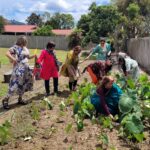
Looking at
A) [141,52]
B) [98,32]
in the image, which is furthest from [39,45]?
[141,52]

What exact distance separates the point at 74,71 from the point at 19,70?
1.94 m

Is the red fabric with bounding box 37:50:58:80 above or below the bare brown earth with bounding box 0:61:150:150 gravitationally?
above

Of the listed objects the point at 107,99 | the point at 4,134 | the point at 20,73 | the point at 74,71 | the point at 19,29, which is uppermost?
the point at 19,29

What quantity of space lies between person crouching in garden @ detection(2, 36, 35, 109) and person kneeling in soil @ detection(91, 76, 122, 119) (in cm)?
250

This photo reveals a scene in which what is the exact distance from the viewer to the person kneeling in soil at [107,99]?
7.82 meters

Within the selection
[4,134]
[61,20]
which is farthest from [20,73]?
[61,20]

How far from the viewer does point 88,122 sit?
7695 millimetres

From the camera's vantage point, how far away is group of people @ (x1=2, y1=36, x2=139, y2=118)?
7918 mm

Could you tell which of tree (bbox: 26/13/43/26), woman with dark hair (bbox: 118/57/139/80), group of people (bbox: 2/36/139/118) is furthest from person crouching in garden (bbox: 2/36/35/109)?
tree (bbox: 26/13/43/26)

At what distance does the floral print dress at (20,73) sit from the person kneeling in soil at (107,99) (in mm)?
2502

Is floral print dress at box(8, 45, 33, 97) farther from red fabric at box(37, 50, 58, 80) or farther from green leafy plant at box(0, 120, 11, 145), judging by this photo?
green leafy plant at box(0, 120, 11, 145)

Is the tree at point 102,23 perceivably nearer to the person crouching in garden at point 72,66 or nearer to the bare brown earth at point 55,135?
the person crouching in garden at point 72,66

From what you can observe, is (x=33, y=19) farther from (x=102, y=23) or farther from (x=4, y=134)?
(x=4, y=134)

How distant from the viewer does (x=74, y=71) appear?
11531mm
